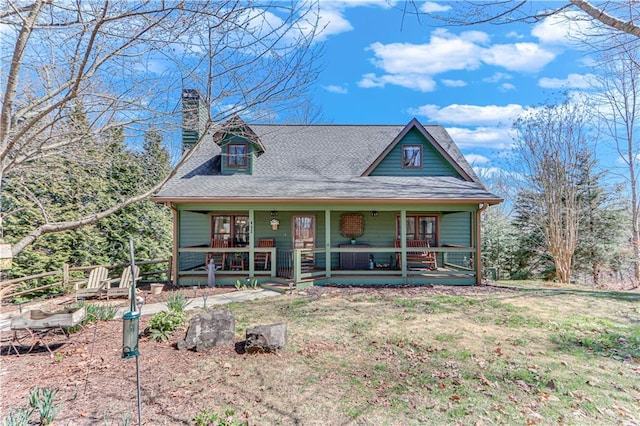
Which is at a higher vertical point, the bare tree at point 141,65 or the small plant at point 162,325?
the bare tree at point 141,65

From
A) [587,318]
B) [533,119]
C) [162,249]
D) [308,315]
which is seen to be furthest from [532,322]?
[162,249]

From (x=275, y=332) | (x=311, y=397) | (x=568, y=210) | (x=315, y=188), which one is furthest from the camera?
(x=568, y=210)

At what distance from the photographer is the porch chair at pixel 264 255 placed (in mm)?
10875

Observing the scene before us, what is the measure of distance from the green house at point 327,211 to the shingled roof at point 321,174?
0.04 metres

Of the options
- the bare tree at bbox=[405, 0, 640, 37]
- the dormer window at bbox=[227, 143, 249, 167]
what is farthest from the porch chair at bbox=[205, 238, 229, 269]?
the bare tree at bbox=[405, 0, 640, 37]

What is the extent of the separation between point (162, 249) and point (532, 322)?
45.6 feet

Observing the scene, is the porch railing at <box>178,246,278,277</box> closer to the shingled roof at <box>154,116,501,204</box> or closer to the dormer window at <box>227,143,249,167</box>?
the shingled roof at <box>154,116,501,204</box>

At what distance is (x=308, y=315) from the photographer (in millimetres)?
6660

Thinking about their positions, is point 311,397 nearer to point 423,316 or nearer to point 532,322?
point 423,316

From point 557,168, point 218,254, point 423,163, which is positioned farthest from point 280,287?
point 557,168

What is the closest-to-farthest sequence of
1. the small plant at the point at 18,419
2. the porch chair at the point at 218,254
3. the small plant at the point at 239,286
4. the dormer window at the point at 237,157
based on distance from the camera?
the small plant at the point at 18,419 → the small plant at the point at 239,286 → the porch chair at the point at 218,254 → the dormer window at the point at 237,157

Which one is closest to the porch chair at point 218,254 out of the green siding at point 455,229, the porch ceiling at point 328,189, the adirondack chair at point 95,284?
the porch ceiling at point 328,189

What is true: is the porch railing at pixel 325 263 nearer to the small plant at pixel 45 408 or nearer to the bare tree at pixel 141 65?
the bare tree at pixel 141 65

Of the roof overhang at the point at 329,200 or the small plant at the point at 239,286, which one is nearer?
the small plant at the point at 239,286
